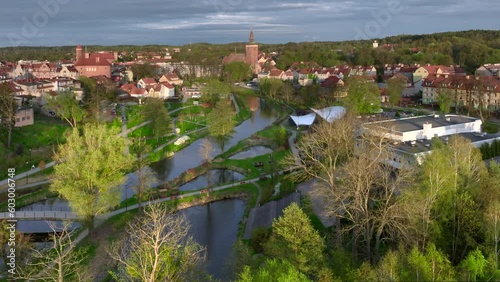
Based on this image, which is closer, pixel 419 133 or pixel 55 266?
pixel 55 266

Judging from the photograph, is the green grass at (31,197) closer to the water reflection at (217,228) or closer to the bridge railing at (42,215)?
the bridge railing at (42,215)

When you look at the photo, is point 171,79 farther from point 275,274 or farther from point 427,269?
point 427,269

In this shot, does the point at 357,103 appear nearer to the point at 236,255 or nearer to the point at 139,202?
the point at 139,202

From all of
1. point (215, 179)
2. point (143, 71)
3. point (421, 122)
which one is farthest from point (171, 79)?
point (421, 122)

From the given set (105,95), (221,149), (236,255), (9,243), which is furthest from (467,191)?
(105,95)

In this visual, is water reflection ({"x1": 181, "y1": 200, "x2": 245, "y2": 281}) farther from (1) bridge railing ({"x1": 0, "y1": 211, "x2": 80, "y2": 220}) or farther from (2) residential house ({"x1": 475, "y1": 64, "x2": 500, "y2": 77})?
(2) residential house ({"x1": 475, "y1": 64, "x2": 500, "y2": 77})
